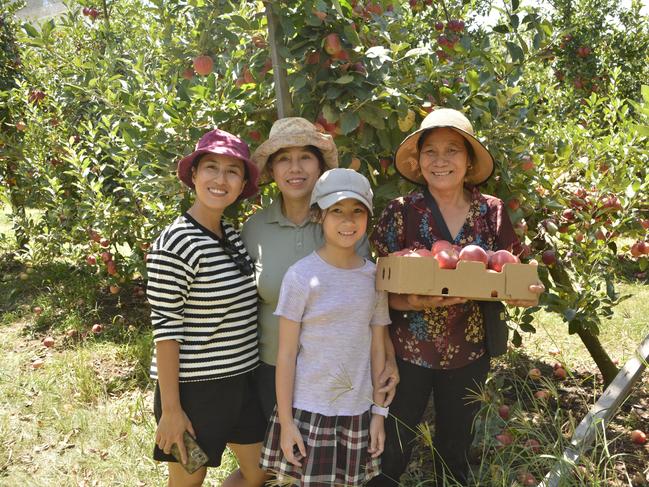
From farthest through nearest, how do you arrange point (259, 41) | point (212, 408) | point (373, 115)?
point (259, 41), point (373, 115), point (212, 408)

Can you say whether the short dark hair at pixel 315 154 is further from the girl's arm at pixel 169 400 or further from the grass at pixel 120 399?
the grass at pixel 120 399

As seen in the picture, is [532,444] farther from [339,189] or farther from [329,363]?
[339,189]

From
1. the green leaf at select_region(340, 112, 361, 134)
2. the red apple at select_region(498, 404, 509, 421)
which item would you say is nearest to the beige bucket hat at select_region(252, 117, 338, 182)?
the green leaf at select_region(340, 112, 361, 134)

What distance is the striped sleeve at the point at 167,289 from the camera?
162 centimetres

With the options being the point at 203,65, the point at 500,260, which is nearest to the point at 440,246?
the point at 500,260

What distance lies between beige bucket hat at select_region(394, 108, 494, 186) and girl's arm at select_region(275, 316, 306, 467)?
0.71 meters

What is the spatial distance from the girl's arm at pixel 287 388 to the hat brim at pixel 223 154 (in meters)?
0.50

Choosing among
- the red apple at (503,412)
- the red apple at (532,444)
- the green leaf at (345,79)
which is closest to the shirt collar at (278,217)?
the green leaf at (345,79)

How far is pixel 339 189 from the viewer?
5.44ft

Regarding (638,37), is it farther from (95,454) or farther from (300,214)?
(95,454)

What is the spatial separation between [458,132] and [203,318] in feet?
3.26

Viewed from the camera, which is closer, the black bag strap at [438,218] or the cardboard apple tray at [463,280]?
the cardboard apple tray at [463,280]

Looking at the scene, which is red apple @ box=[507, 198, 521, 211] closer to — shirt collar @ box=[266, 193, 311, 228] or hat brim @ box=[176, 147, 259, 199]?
shirt collar @ box=[266, 193, 311, 228]

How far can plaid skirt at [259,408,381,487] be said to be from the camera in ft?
5.46
